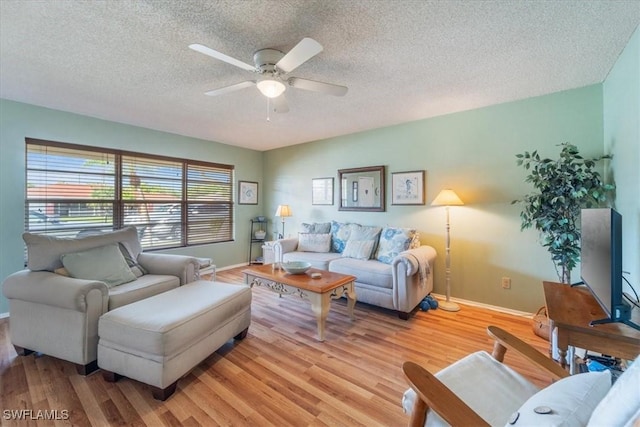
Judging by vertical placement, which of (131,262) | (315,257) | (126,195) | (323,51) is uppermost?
(323,51)

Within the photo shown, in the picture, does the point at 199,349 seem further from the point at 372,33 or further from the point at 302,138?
the point at 302,138

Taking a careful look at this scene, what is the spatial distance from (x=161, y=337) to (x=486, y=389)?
1.73 m

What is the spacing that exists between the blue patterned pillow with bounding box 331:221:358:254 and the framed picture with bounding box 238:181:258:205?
2037 mm

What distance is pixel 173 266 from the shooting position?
8.73 feet

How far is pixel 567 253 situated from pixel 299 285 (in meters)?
2.35

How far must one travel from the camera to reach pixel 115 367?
1745 millimetres

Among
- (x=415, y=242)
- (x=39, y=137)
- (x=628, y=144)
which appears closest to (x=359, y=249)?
(x=415, y=242)

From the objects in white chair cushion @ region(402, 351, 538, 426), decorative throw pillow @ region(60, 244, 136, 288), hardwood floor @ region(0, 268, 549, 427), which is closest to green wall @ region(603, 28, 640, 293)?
hardwood floor @ region(0, 268, 549, 427)

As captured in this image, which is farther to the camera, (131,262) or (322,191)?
(322,191)

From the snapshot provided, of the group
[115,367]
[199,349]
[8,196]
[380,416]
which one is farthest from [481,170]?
[8,196]

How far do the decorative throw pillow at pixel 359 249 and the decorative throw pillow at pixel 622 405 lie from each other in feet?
9.18

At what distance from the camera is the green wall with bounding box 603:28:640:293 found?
1741 millimetres

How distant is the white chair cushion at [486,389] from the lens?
103cm

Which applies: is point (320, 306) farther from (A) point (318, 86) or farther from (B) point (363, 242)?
(A) point (318, 86)
